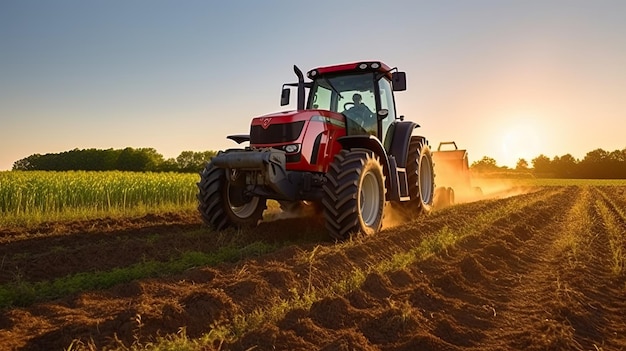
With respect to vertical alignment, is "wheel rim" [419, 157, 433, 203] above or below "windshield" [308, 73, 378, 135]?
below

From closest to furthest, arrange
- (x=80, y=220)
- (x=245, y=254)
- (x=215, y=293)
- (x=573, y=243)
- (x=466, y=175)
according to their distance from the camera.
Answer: (x=215, y=293)
(x=245, y=254)
(x=573, y=243)
(x=80, y=220)
(x=466, y=175)

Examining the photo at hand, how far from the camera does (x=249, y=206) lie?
8781 millimetres

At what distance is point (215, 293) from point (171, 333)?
69 centimetres

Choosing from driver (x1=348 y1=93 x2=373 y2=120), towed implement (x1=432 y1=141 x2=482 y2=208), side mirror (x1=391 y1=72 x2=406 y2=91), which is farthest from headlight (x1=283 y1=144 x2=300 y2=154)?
towed implement (x1=432 y1=141 x2=482 y2=208)

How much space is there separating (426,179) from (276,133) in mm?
4458

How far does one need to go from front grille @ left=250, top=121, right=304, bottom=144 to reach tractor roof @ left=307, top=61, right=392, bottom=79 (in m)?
1.67

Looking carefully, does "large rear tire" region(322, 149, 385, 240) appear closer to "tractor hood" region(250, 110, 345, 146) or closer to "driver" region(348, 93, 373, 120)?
"tractor hood" region(250, 110, 345, 146)

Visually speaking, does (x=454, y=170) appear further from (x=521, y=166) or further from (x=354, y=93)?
(x=521, y=166)

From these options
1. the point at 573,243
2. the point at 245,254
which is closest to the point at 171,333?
the point at 245,254

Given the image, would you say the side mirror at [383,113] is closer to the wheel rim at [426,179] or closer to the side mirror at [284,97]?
the side mirror at [284,97]

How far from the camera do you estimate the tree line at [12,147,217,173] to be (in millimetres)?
44750

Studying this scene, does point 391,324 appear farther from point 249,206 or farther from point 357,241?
point 249,206

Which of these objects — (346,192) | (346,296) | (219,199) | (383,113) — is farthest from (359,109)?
(346,296)

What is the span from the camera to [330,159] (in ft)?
26.5
